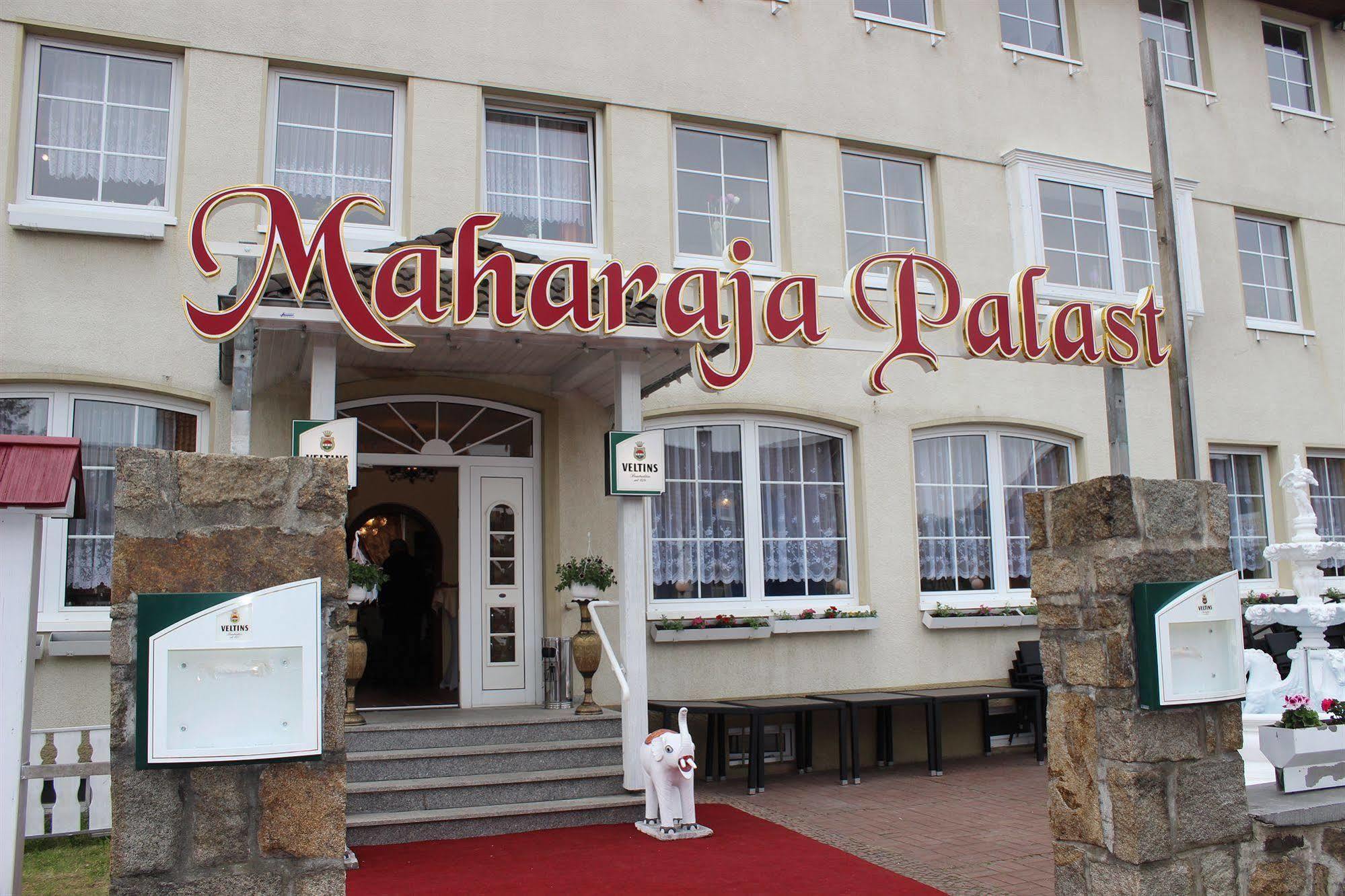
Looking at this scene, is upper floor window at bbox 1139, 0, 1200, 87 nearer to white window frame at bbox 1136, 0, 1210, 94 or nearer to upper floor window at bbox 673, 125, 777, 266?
white window frame at bbox 1136, 0, 1210, 94

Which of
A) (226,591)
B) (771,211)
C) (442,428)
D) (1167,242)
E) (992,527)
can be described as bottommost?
(226,591)

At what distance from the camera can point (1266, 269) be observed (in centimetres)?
1323

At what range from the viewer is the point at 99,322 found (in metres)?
8.35

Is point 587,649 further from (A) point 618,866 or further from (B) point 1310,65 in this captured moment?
(B) point 1310,65

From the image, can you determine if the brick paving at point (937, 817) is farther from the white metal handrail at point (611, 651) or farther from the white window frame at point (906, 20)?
the white window frame at point (906, 20)

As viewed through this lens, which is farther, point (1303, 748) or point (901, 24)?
point (901, 24)

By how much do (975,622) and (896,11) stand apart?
636 cm

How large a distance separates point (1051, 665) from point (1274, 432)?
9274mm

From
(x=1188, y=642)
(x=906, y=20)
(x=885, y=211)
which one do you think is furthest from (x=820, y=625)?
(x=906, y=20)

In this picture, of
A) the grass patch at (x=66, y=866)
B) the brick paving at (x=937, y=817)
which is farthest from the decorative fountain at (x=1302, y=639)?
the grass patch at (x=66, y=866)

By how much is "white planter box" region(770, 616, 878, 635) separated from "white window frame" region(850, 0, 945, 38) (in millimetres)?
6017

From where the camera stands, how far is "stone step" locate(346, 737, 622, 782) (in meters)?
7.55

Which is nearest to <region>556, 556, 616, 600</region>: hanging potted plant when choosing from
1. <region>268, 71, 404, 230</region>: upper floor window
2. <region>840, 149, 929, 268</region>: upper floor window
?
<region>268, 71, 404, 230</region>: upper floor window

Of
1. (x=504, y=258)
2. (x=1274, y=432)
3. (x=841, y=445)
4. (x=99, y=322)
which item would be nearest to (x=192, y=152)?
(x=99, y=322)
